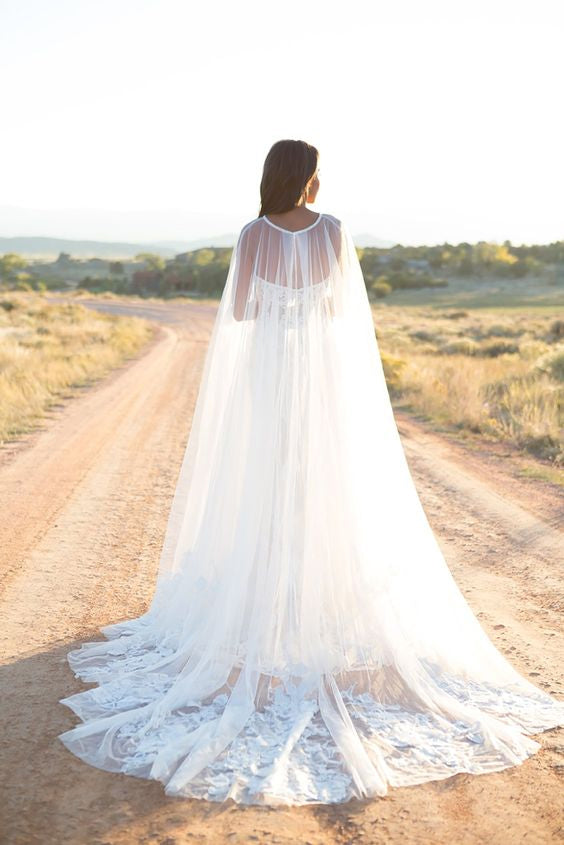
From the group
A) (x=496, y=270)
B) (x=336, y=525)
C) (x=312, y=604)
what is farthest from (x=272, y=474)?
(x=496, y=270)

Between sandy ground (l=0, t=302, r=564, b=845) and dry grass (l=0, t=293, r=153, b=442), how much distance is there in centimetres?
99

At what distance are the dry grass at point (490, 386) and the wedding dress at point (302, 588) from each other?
635 cm

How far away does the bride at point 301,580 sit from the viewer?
3.59 metres

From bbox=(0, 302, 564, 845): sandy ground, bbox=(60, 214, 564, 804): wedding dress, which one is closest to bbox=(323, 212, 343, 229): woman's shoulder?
bbox=(60, 214, 564, 804): wedding dress

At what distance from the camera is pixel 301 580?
396 cm

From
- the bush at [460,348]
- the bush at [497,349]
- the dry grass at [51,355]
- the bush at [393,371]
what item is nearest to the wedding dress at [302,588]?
the dry grass at [51,355]

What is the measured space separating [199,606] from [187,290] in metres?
62.8

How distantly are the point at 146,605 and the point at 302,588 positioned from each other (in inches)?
65.3

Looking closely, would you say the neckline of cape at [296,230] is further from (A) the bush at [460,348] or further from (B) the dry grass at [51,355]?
(A) the bush at [460,348]

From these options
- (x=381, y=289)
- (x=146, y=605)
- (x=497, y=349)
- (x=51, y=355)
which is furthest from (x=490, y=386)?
(x=381, y=289)

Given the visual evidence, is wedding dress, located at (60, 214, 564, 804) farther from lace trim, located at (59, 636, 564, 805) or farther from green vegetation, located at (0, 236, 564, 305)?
green vegetation, located at (0, 236, 564, 305)

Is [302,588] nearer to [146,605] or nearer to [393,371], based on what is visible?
[146,605]

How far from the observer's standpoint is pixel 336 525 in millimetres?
4074

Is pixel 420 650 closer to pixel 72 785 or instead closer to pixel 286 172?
pixel 72 785
